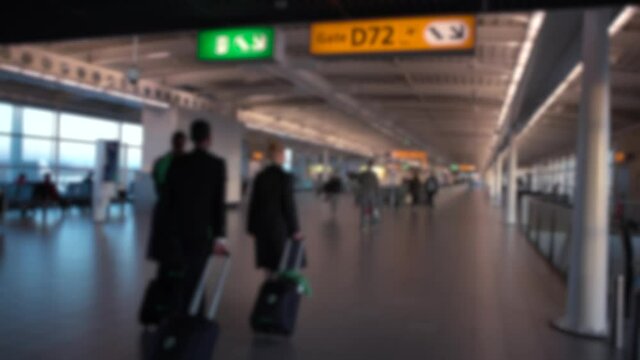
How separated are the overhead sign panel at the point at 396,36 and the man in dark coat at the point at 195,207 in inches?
149

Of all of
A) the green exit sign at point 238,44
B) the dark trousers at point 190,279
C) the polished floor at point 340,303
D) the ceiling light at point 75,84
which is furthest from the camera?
the ceiling light at point 75,84

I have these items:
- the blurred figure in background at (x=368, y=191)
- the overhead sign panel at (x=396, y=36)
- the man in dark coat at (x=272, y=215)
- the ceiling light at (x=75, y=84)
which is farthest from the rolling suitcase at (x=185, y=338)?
the ceiling light at (x=75, y=84)

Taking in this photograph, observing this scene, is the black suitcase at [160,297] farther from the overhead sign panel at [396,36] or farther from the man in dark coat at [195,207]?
the overhead sign panel at [396,36]

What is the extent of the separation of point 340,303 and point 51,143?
22.6 m

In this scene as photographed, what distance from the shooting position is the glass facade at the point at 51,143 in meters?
23.2

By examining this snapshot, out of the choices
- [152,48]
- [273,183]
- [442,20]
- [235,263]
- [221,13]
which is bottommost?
[235,263]

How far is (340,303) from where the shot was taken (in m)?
6.37

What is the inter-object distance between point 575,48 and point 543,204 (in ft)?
12.9

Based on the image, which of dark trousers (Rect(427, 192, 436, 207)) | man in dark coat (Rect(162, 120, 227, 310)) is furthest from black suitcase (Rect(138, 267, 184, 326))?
dark trousers (Rect(427, 192, 436, 207))

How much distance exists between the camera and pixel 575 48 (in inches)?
356

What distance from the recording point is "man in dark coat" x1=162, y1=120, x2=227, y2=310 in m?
4.15

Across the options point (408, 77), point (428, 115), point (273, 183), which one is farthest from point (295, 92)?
point (273, 183)

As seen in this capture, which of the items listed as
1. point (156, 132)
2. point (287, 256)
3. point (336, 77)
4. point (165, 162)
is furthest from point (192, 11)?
point (156, 132)

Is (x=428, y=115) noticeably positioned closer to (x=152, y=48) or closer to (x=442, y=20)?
(x=152, y=48)
